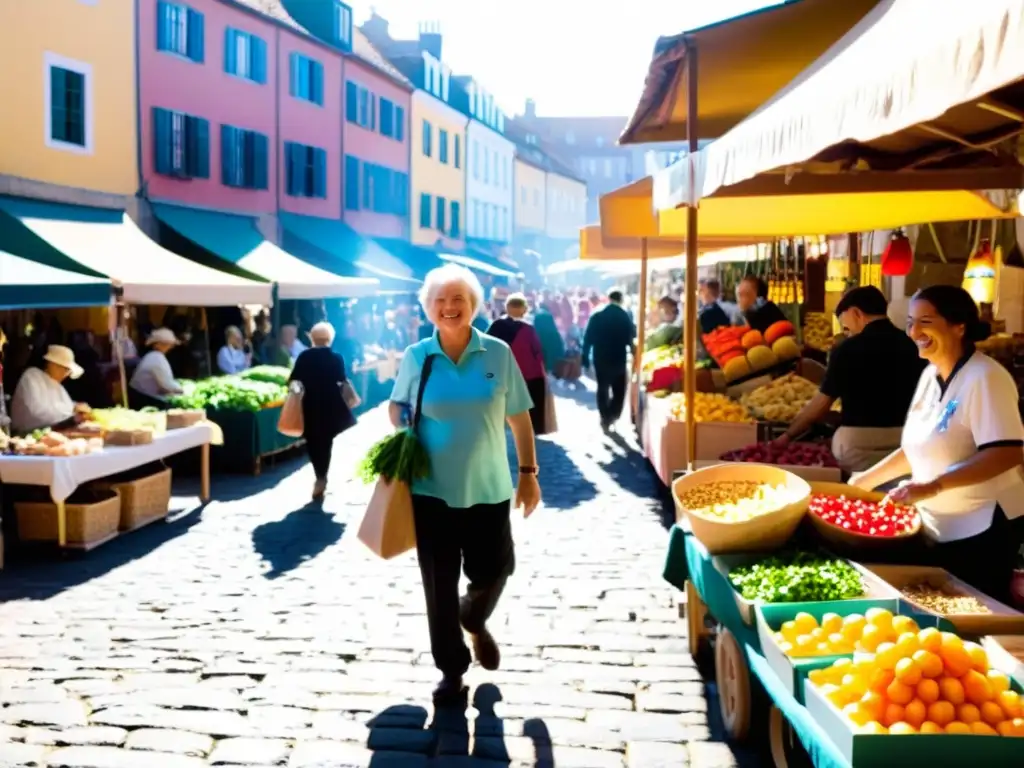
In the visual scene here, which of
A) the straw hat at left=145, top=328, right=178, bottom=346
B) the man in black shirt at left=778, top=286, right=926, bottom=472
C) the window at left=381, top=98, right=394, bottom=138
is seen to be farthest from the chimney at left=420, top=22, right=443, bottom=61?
the man in black shirt at left=778, top=286, right=926, bottom=472

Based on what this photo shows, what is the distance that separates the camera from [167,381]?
1331 centimetres

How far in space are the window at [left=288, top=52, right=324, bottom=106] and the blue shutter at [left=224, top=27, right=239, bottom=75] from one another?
3268mm

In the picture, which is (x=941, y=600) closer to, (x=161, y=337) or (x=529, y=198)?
(x=161, y=337)

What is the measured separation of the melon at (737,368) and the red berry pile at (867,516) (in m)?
5.73

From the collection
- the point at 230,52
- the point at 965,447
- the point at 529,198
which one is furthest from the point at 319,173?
the point at 529,198

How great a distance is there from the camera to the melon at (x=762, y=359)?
11.1 metres

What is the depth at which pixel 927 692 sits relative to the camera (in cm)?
340

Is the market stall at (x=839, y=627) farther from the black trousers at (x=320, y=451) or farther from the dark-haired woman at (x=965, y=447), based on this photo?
the black trousers at (x=320, y=451)

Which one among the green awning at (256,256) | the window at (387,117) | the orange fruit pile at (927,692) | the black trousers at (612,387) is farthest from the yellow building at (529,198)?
the orange fruit pile at (927,692)

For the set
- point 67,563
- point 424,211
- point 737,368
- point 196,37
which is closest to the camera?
point 67,563

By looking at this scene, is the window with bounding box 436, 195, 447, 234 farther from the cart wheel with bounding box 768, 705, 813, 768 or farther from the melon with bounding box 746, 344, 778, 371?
the cart wheel with bounding box 768, 705, 813, 768

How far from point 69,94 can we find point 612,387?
31.8 feet

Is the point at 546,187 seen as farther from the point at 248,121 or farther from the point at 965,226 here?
the point at 965,226

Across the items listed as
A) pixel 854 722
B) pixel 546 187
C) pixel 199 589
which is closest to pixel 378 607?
pixel 199 589
